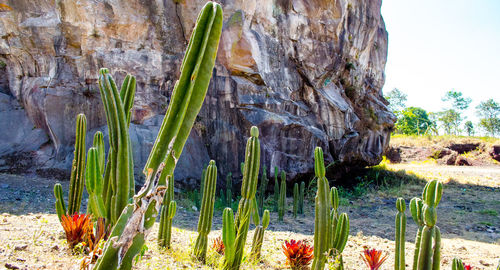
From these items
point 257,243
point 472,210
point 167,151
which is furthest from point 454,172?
point 167,151

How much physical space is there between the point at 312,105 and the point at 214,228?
4.55 m

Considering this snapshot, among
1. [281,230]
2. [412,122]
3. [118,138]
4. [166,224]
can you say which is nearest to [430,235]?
[118,138]

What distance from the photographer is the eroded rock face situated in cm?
683

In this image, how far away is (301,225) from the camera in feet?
18.3

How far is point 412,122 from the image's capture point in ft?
109

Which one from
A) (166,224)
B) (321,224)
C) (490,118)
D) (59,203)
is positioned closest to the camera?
(321,224)

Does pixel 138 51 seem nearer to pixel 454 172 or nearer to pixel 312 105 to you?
pixel 312 105

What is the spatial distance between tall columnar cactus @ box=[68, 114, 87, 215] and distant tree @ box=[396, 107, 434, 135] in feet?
97.1

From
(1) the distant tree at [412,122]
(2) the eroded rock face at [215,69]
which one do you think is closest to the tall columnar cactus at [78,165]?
(2) the eroded rock face at [215,69]

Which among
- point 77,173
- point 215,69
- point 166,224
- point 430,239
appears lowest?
point 166,224

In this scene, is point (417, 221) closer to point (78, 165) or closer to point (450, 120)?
point (78, 165)

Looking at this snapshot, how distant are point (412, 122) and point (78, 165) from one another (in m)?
35.4

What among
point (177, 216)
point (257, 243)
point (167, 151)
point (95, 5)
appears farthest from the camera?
point (95, 5)

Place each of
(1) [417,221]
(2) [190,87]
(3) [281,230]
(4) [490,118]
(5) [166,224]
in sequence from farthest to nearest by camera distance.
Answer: (4) [490,118], (3) [281,230], (5) [166,224], (1) [417,221], (2) [190,87]
